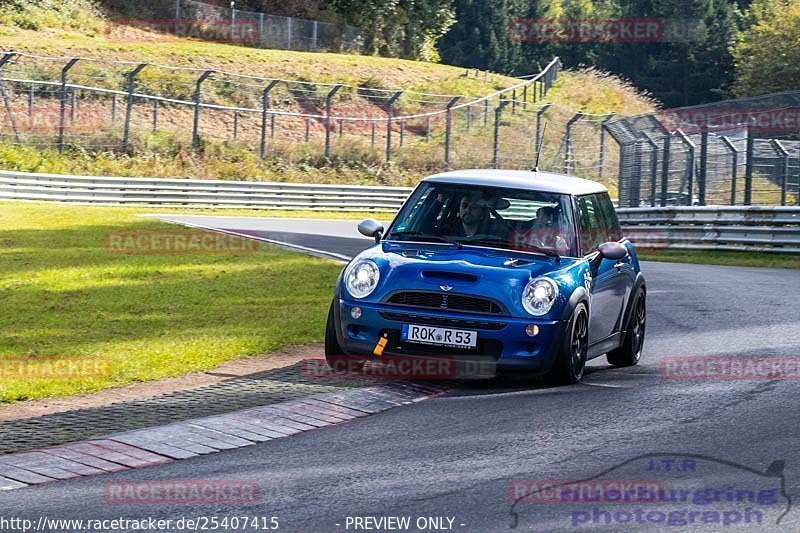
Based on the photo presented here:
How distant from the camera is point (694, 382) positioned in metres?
9.34

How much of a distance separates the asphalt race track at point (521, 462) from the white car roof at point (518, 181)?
1.55 m

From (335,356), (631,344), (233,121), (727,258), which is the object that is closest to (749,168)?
(727,258)

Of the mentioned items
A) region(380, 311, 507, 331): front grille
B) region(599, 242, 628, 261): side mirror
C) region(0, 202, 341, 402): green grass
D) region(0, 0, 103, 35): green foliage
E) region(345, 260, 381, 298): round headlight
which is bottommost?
region(0, 202, 341, 402): green grass

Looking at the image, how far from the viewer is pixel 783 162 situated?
2400cm

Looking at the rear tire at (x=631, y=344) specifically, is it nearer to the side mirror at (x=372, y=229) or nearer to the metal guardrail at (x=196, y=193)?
the side mirror at (x=372, y=229)

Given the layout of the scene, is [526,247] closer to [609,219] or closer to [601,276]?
[601,276]

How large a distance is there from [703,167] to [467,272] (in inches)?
698

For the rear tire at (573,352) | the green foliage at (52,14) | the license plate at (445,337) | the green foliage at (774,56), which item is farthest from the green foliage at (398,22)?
the license plate at (445,337)

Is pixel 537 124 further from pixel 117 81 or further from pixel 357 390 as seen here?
pixel 357 390

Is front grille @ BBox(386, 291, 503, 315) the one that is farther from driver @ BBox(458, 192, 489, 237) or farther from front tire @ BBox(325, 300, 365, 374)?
driver @ BBox(458, 192, 489, 237)

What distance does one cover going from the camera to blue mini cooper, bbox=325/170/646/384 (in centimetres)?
889

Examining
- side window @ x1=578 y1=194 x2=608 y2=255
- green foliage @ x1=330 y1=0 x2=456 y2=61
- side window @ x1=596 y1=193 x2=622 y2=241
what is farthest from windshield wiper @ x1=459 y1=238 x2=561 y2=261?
green foliage @ x1=330 y1=0 x2=456 y2=61

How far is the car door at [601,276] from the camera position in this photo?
9867mm

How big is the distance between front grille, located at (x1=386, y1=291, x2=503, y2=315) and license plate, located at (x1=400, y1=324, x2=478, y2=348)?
6.3 inches
